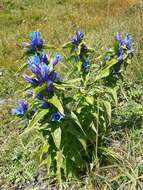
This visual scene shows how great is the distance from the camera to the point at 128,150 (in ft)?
10.7

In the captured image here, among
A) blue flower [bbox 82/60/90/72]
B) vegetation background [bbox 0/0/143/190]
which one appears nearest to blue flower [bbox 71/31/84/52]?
blue flower [bbox 82/60/90/72]

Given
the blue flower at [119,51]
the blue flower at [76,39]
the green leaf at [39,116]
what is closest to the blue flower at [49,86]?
the green leaf at [39,116]

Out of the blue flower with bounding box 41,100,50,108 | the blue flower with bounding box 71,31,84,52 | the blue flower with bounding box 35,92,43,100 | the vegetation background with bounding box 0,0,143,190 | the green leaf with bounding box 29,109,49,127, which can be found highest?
the blue flower with bounding box 71,31,84,52

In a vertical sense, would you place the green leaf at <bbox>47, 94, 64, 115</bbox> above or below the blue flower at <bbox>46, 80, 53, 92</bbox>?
below

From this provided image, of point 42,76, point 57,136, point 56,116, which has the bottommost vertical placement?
point 57,136

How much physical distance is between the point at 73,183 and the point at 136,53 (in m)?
1.90

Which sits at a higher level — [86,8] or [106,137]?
[86,8]

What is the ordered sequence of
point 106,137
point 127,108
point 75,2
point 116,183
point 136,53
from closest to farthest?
point 116,183 < point 106,137 < point 127,108 < point 136,53 < point 75,2

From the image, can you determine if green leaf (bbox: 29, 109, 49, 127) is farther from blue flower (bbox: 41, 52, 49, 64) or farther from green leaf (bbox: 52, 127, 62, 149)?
blue flower (bbox: 41, 52, 49, 64)

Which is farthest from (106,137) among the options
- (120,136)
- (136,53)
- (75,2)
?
(75,2)

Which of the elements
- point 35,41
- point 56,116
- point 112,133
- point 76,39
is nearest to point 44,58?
point 35,41

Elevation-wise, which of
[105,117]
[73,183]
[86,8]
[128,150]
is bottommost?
[73,183]

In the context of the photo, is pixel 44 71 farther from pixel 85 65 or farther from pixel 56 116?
pixel 85 65

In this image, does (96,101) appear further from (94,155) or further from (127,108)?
(127,108)
